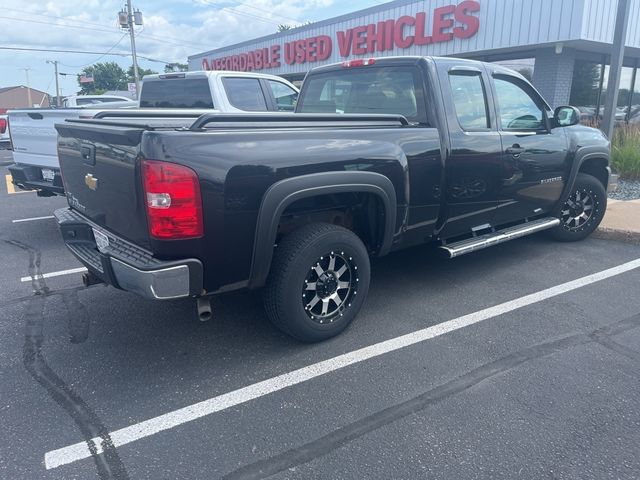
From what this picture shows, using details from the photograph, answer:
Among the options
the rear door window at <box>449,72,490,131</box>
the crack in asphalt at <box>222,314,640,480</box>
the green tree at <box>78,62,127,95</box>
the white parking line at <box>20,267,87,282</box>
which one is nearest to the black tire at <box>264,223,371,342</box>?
the crack in asphalt at <box>222,314,640,480</box>

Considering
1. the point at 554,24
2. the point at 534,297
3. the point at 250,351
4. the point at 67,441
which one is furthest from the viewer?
the point at 554,24

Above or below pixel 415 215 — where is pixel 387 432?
below

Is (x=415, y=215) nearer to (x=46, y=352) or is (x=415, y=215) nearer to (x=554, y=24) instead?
(x=46, y=352)

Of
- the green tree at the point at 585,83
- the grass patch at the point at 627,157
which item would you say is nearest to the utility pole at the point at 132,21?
the green tree at the point at 585,83

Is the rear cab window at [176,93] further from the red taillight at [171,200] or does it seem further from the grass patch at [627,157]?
the grass patch at [627,157]

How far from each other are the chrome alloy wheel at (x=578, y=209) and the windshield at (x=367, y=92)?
267cm

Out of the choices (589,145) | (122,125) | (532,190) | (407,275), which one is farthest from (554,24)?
(122,125)

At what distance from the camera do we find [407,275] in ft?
16.7

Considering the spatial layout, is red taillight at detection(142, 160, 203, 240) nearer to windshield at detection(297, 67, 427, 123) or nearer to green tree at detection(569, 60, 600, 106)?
windshield at detection(297, 67, 427, 123)

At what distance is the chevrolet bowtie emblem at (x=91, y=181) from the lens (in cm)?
343

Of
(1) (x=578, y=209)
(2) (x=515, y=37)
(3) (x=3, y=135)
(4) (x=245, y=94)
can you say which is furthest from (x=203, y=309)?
(3) (x=3, y=135)

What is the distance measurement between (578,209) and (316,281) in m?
3.96

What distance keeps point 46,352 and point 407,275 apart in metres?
3.18

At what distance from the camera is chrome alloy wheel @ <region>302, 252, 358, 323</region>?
3.55 metres
